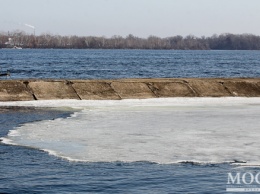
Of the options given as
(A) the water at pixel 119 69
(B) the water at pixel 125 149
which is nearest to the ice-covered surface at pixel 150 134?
(B) the water at pixel 125 149

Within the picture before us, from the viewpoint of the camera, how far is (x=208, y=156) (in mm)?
11461

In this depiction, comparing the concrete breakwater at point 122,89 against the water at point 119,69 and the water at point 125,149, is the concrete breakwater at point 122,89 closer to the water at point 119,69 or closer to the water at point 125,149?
the water at point 125,149

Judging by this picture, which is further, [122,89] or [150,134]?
[122,89]

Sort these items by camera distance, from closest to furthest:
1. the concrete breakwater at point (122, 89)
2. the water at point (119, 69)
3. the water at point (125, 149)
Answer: the water at point (125, 149), the concrete breakwater at point (122, 89), the water at point (119, 69)

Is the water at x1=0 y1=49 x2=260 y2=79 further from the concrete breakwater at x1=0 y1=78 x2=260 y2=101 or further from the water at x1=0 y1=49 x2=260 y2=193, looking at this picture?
the water at x1=0 y1=49 x2=260 y2=193

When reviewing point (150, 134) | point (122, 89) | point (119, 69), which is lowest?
point (119, 69)

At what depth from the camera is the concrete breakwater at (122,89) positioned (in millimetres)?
23375

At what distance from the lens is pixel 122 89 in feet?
80.1

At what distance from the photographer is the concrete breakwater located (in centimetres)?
2338

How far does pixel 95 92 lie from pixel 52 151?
39.3ft

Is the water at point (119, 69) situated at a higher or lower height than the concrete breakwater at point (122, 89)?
lower

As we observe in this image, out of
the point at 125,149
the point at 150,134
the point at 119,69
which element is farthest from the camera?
the point at 119,69

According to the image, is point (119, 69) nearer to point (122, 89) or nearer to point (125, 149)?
point (122, 89)

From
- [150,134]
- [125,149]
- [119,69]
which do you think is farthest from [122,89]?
[119,69]
